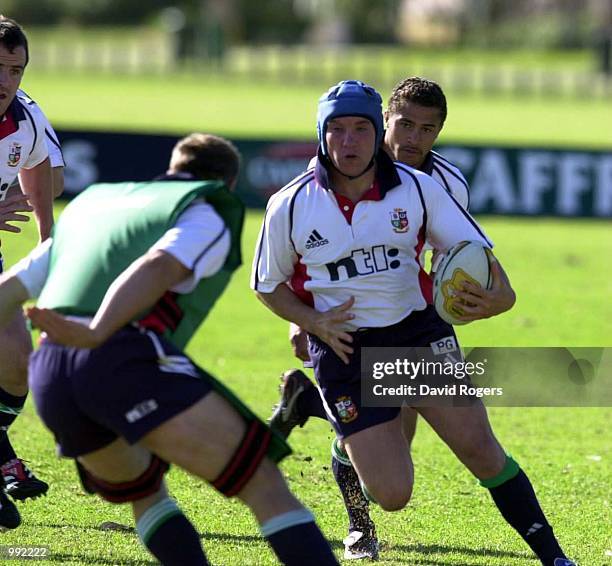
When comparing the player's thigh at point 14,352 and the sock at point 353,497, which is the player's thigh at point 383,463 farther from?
the player's thigh at point 14,352

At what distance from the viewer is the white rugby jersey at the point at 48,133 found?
6.71 meters

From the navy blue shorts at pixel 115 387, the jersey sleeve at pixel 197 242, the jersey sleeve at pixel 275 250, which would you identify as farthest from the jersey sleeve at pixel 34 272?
the jersey sleeve at pixel 275 250

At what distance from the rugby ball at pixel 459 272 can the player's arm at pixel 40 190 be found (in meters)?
2.30

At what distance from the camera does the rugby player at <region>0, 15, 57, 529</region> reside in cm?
619

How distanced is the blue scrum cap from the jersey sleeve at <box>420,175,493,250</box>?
306 millimetres

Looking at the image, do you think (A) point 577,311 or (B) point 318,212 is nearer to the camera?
(B) point 318,212

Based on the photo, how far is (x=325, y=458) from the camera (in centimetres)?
767

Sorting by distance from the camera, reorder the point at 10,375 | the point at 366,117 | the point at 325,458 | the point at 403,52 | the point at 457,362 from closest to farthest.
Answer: the point at 366,117
the point at 457,362
the point at 10,375
the point at 325,458
the point at 403,52

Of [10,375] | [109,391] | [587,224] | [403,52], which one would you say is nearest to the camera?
[109,391]

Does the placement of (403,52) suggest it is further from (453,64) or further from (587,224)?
(587,224)

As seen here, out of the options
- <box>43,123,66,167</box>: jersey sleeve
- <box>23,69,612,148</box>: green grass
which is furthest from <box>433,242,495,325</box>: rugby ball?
<box>23,69,612,148</box>: green grass

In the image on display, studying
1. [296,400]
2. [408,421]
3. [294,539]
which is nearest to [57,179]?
[296,400]

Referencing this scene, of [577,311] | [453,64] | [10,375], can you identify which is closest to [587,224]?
[577,311]

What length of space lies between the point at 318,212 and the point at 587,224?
14.9 m
